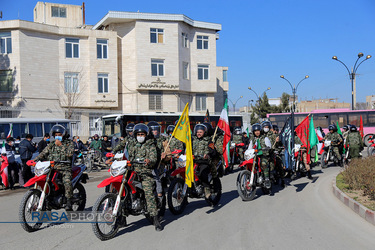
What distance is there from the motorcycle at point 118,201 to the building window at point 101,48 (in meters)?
32.9

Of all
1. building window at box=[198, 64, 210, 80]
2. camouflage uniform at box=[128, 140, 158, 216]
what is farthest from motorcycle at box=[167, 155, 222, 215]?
building window at box=[198, 64, 210, 80]

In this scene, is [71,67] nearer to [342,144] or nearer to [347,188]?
[342,144]

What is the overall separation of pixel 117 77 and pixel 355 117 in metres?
22.7

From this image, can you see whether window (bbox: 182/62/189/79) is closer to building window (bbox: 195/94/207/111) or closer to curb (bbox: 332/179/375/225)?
building window (bbox: 195/94/207/111)

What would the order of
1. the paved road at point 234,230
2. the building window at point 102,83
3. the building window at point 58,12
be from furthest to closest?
1. the building window at point 58,12
2. the building window at point 102,83
3. the paved road at point 234,230

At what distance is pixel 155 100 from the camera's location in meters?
39.3

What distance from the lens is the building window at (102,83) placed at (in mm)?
37531

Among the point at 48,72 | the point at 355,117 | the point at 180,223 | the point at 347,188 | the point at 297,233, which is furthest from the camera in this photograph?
the point at 48,72

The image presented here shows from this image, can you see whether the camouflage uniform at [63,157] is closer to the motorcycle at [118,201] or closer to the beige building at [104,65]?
the motorcycle at [118,201]

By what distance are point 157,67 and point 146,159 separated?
3313cm

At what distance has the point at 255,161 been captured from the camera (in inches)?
360

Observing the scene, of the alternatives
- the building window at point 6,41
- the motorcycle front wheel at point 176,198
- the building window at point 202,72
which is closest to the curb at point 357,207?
the motorcycle front wheel at point 176,198

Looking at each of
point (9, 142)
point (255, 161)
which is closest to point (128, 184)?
point (255, 161)

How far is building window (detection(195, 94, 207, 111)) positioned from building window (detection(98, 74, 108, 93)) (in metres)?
10.4
